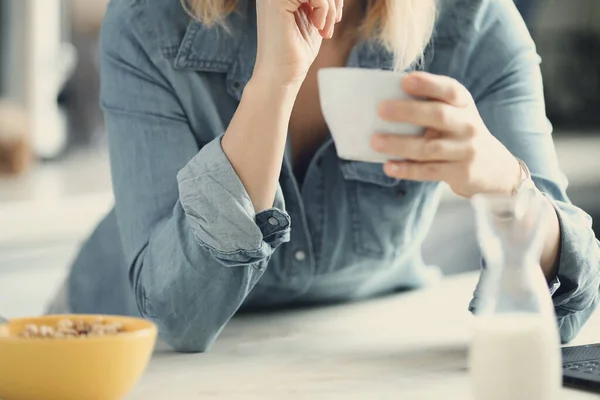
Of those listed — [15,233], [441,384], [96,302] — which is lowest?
[15,233]

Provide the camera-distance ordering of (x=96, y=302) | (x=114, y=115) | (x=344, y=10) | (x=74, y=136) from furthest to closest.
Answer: (x=74, y=136), (x=96, y=302), (x=344, y=10), (x=114, y=115)

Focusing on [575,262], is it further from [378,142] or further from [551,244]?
[378,142]

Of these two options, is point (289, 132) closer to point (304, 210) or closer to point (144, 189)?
point (304, 210)

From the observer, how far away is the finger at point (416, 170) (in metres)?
1.00

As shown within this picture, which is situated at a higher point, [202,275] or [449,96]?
[449,96]

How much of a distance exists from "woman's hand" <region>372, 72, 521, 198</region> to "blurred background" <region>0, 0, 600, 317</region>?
138 centimetres

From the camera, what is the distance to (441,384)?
95 cm

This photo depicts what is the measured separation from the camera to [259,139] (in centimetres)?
107

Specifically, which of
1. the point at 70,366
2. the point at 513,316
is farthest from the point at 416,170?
the point at 70,366

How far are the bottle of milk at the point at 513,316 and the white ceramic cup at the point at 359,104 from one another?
0.73 ft

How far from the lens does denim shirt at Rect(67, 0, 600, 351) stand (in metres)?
1.10

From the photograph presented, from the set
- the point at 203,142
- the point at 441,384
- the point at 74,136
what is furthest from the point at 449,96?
the point at 74,136

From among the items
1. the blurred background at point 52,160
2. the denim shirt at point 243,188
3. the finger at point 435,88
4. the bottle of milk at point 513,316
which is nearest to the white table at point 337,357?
the denim shirt at point 243,188

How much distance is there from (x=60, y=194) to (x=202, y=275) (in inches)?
49.9
